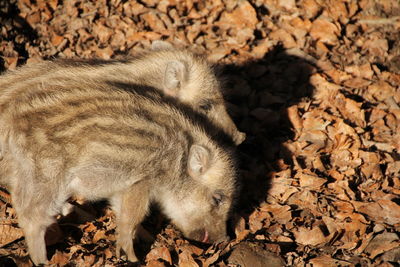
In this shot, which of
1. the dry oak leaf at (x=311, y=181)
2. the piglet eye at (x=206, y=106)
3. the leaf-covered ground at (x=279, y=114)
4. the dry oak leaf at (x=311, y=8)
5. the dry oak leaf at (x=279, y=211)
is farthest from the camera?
the dry oak leaf at (x=311, y=8)

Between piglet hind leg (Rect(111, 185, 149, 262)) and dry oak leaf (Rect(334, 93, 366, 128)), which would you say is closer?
piglet hind leg (Rect(111, 185, 149, 262))

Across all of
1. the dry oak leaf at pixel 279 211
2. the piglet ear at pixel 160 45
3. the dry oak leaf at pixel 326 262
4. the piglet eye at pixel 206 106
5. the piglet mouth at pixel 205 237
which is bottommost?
the piglet mouth at pixel 205 237

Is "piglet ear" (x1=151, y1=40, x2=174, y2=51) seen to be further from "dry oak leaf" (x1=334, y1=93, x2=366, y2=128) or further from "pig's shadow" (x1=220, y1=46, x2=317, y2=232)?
"dry oak leaf" (x1=334, y1=93, x2=366, y2=128)

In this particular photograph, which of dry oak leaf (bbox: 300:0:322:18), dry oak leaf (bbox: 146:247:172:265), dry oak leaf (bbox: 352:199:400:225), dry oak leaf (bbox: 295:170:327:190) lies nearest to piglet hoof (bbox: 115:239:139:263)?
dry oak leaf (bbox: 146:247:172:265)

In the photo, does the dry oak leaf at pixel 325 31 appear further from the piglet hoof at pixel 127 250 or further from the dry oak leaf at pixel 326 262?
the piglet hoof at pixel 127 250

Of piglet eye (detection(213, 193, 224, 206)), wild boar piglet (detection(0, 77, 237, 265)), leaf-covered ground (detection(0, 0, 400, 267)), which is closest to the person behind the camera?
wild boar piglet (detection(0, 77, 237, 265))

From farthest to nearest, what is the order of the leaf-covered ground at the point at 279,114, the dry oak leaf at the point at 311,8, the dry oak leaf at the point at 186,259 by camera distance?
the dry oak leaf at the point at 311,8 → the leaf-covered ground at the point at 279,114 → the dry oak leaf at the point at 186,259

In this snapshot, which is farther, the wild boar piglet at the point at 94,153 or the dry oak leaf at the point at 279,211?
the dry oak leaf at the point at 279,211

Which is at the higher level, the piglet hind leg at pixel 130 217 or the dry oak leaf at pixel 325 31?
the dry oak leaf at pixel 325 31

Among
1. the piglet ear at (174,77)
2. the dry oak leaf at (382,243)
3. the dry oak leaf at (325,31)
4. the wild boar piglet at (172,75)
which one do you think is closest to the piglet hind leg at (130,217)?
the wild boar piglet at (172,75)
